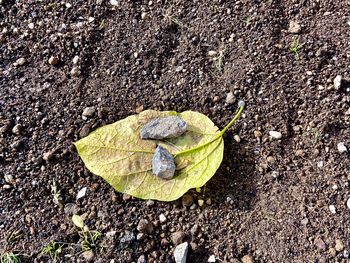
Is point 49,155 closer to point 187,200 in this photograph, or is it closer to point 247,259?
point 187,200

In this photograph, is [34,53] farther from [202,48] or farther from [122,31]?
[202,48]

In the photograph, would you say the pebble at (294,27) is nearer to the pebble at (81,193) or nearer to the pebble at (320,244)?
the pebble at (320,244)

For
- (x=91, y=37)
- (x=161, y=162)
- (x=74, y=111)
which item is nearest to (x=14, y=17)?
(x=91, y=37)

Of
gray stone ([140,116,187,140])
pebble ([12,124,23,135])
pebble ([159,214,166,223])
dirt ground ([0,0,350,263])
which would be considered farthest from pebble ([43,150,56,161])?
pebble ([159,214,166,223])

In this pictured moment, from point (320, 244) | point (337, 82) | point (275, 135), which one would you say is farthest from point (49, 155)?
point (337, 82)

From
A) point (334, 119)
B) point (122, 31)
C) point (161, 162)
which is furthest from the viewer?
point (122, 31)

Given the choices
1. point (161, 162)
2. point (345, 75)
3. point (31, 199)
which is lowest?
point (31, 199)

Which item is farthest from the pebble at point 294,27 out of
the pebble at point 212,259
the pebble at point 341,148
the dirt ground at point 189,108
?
the pebble at point 212,259

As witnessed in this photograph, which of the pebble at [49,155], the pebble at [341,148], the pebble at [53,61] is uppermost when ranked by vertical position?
the pebble at [53,61]
